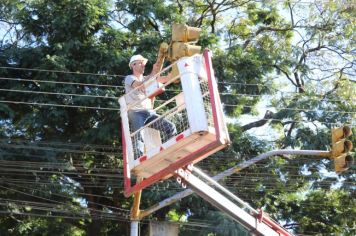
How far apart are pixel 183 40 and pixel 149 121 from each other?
1.17 meters

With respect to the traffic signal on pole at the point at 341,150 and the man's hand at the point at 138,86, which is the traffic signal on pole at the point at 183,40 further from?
the traffic signal on pole at the point at 341,150

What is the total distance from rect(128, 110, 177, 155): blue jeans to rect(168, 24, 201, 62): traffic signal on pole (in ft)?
2.71

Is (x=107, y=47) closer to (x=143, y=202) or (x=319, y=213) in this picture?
(x=143, y=202)

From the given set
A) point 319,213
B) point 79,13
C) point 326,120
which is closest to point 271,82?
point 326,120

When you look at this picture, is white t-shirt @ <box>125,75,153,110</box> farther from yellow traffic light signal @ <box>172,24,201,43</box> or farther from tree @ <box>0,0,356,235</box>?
tree @ <box>0,0,356,235</box>

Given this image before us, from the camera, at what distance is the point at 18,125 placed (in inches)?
765

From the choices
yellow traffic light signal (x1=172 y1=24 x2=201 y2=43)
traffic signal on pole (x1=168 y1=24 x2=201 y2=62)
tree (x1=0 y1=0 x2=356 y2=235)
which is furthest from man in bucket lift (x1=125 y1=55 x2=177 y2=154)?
tree (x1=0 y1=0 x2=356 y2=235)

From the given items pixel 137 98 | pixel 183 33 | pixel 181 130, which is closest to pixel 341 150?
pixel 181 130

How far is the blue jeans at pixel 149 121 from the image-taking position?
361 inches

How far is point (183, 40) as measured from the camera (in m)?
9.16

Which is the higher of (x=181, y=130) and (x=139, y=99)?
(x=139, y=99)

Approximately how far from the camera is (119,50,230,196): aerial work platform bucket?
28.7 ft

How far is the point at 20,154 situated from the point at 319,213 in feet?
31.2

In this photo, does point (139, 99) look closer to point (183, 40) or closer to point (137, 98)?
point (137, 98)
